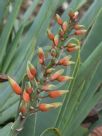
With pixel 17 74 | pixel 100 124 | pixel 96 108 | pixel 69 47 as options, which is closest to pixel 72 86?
pixel 69 47

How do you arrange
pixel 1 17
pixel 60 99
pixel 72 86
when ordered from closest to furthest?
1. pixel 72 86
2. pixel 60 99
3. pixel 1 17

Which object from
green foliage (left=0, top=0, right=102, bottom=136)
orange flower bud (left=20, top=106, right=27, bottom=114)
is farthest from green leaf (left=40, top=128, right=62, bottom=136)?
orange flower bud (left=20, top=106, right=27, bottom=114)

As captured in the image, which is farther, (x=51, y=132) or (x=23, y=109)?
(x=51, y=132)

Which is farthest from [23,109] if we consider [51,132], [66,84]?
[66,84]

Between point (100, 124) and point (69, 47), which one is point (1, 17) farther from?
point (69, 47)

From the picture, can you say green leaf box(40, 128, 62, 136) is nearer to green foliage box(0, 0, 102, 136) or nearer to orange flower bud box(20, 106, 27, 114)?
green foliage box(0, 0, 102, 136)

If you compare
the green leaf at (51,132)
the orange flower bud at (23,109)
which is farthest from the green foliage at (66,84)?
the orange flower bud at (23,109)

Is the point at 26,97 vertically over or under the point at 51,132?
over

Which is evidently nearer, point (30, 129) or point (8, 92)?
point (30, 129)

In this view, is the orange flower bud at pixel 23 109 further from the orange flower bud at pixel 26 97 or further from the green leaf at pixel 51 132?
the green leaf at pixel 51 132

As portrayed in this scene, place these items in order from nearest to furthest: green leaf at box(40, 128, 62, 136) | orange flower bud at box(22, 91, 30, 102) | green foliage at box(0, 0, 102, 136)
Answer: orange flower bud at box(22, 91, 30, 102)
green leaf at box(40, 128, 62, 136)
green foliage at box(0, 0, 102, 136)

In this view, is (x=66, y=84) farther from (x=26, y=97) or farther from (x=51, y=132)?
(x=26, y=97)
